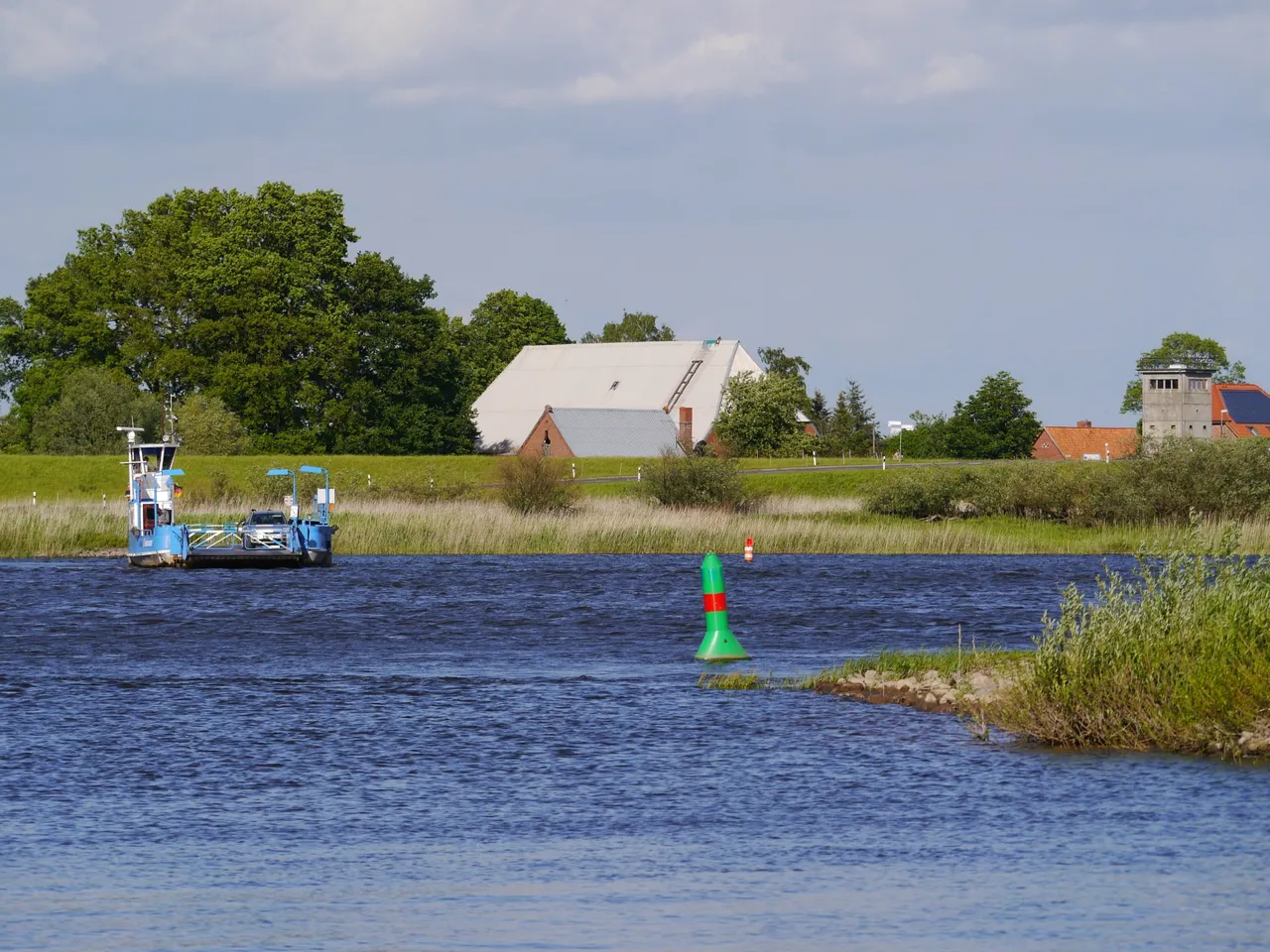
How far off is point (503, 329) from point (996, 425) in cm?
4647

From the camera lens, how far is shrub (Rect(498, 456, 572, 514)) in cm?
6606

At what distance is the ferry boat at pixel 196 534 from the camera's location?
52625mm

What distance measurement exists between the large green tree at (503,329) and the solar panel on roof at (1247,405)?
49.9 m

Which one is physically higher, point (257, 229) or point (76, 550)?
point (257, 229)

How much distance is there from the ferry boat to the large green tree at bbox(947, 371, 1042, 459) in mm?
59526

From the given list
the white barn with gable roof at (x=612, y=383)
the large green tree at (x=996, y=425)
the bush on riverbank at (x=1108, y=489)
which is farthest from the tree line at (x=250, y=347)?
the bush on riverbank at (x=1108, y=489)

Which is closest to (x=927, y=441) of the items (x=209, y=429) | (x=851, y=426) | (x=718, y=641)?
(x=851, y=426)

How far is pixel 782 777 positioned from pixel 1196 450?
1915 inches

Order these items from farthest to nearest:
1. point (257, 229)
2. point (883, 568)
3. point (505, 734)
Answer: point (257, 229) → point (883, 568) → point (505, 734)

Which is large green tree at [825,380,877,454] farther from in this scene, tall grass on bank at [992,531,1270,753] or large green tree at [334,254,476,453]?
tall grass on bank at [992,531,1270,753]

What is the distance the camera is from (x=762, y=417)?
380 ft

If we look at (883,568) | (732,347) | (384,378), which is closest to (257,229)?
(384,378)

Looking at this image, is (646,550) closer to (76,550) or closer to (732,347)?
(76,550)

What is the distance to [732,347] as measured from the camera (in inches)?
5192
